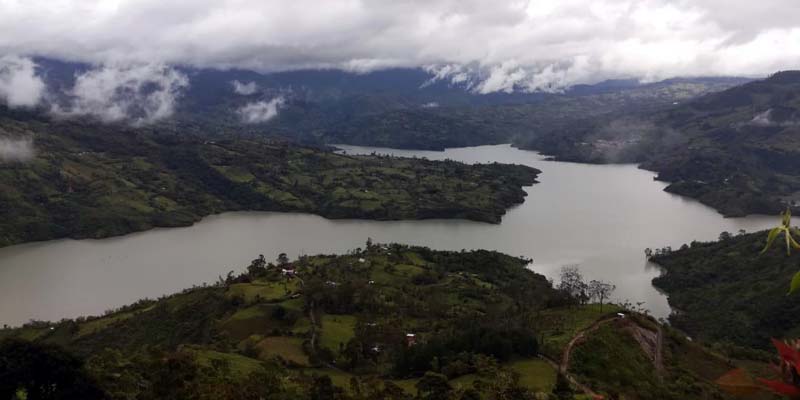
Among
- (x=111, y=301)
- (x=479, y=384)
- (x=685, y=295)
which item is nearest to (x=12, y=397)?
(x=479, y=384)

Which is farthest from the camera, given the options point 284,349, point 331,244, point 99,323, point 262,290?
point 331,244

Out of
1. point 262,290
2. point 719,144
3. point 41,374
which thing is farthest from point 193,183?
point 719,144

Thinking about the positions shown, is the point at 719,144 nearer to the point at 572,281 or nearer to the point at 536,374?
the point at 572,281

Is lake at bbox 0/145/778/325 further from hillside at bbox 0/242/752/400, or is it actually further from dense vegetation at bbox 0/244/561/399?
hillside at bbox 0/242/752/400

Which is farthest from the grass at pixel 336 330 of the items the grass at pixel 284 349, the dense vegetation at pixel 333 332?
the grass at pixel 284 349

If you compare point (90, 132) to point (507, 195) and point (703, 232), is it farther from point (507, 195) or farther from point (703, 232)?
point (703, 232)

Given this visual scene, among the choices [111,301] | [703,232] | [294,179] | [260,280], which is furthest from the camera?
[294,179]
